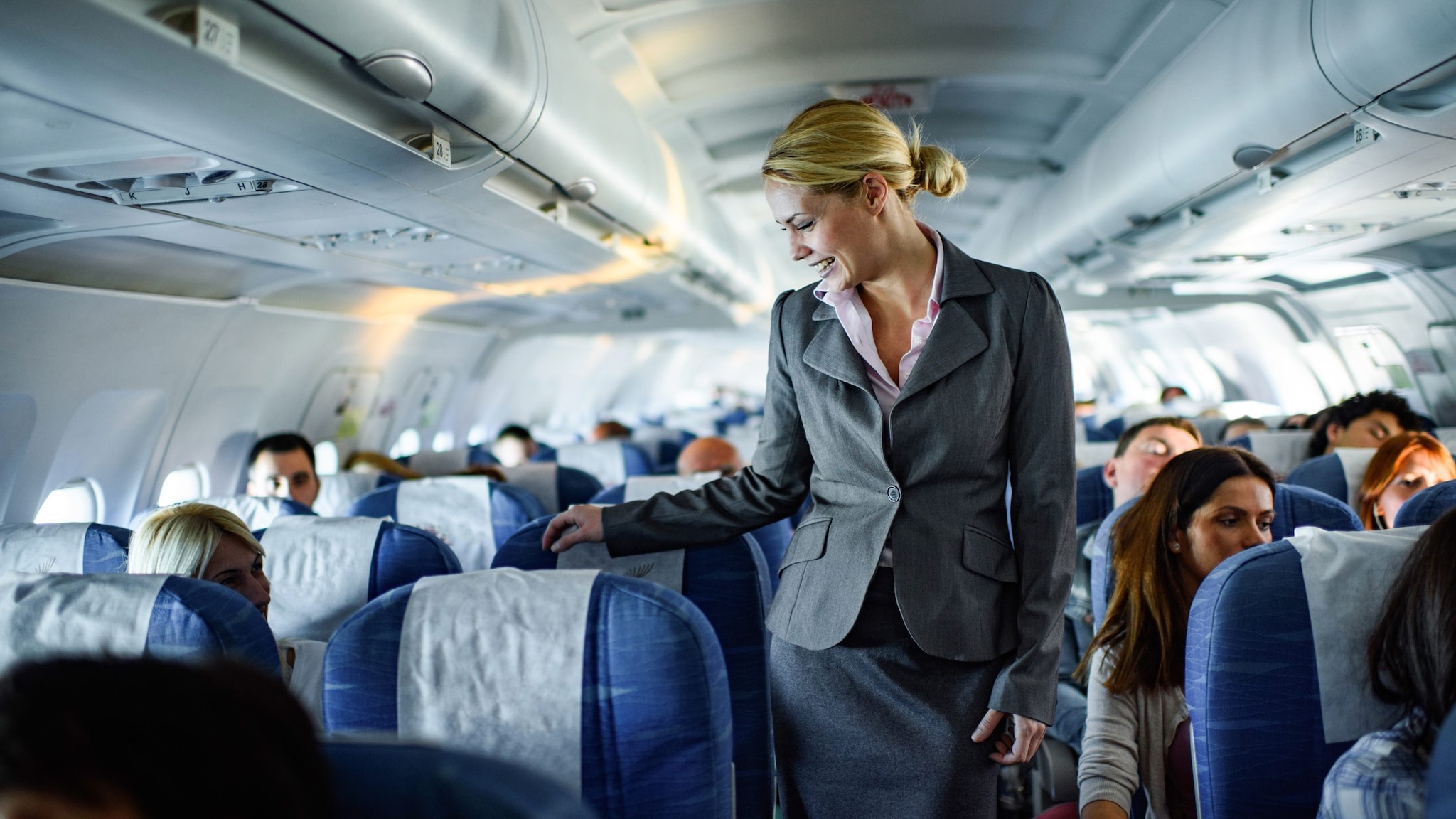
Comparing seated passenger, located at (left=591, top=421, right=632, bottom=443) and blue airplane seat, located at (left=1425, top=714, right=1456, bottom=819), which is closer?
blue airplane seat, located at (left=1425, top=714, right=1456, bottom=819)

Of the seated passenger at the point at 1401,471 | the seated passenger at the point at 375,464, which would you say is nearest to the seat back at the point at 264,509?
the seated passenger at the point at 375,464

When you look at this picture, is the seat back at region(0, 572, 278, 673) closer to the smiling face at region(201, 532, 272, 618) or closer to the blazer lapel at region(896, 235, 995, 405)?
the smiling face at region(201, 532, 272, 618)

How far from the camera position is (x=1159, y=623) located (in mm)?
Answer: 1957

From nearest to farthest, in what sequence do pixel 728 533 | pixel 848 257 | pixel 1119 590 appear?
1. pixel 848 257
2. pixel 728 533
3. pixel 1119 590

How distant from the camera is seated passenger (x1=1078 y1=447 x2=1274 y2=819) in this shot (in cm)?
187

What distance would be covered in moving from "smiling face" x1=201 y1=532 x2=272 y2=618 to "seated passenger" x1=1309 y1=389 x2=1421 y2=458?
15.9 feet

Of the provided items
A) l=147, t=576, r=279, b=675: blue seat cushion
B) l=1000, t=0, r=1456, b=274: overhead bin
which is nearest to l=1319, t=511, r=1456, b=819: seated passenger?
l=1000, t=0, r=1456, b=274: overhead bin

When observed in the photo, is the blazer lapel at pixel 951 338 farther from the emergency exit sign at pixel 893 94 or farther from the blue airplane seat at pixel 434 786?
the emergency exit sign at pixel 893 94

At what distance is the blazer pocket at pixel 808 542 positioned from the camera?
1612mm

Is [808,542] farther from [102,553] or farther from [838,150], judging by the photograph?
[102,553]

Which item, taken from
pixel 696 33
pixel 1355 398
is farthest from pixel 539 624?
pixel 1355 398

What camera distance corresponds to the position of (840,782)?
1599mm

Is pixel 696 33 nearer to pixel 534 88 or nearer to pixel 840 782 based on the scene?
pixel 534 88

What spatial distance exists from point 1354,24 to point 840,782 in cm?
234
